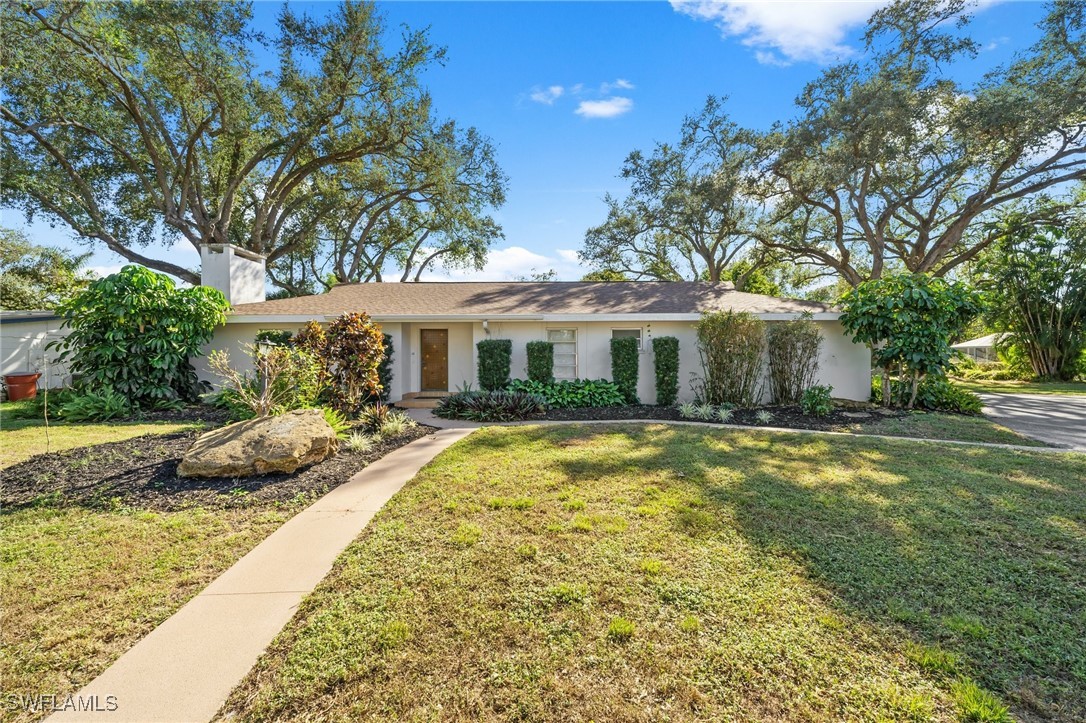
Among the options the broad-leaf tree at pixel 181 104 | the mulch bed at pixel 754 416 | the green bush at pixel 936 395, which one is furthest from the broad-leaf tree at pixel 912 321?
the broad-leaf tree at pixel 181 104

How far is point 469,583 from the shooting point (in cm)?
280

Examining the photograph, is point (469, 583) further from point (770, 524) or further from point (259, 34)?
point (259, 34)

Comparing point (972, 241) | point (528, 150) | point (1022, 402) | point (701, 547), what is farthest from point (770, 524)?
point (972, 241)

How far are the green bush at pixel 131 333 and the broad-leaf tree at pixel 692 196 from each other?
17.0 m

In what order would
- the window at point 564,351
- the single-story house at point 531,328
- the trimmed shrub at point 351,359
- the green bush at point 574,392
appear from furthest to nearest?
the window at point 564,351
the single-story house at point 531,328
the green bush at point 574,392
the trimmed shrub at point 351,359

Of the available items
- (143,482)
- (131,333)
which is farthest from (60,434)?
(143,482)

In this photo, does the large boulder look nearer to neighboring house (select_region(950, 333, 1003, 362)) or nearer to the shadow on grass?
the shadow on grass

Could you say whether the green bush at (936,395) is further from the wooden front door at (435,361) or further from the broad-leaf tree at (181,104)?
the broad-leaf tree at (181,104)

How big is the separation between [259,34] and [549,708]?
19.4 meters

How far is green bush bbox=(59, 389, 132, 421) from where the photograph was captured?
27.1 feet

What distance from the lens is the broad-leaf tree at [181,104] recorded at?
12.4 m

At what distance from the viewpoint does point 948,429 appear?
7625mm

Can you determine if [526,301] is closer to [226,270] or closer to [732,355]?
[732,355]

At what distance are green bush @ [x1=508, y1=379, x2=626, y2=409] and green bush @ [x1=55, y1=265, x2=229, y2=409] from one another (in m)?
7.57
